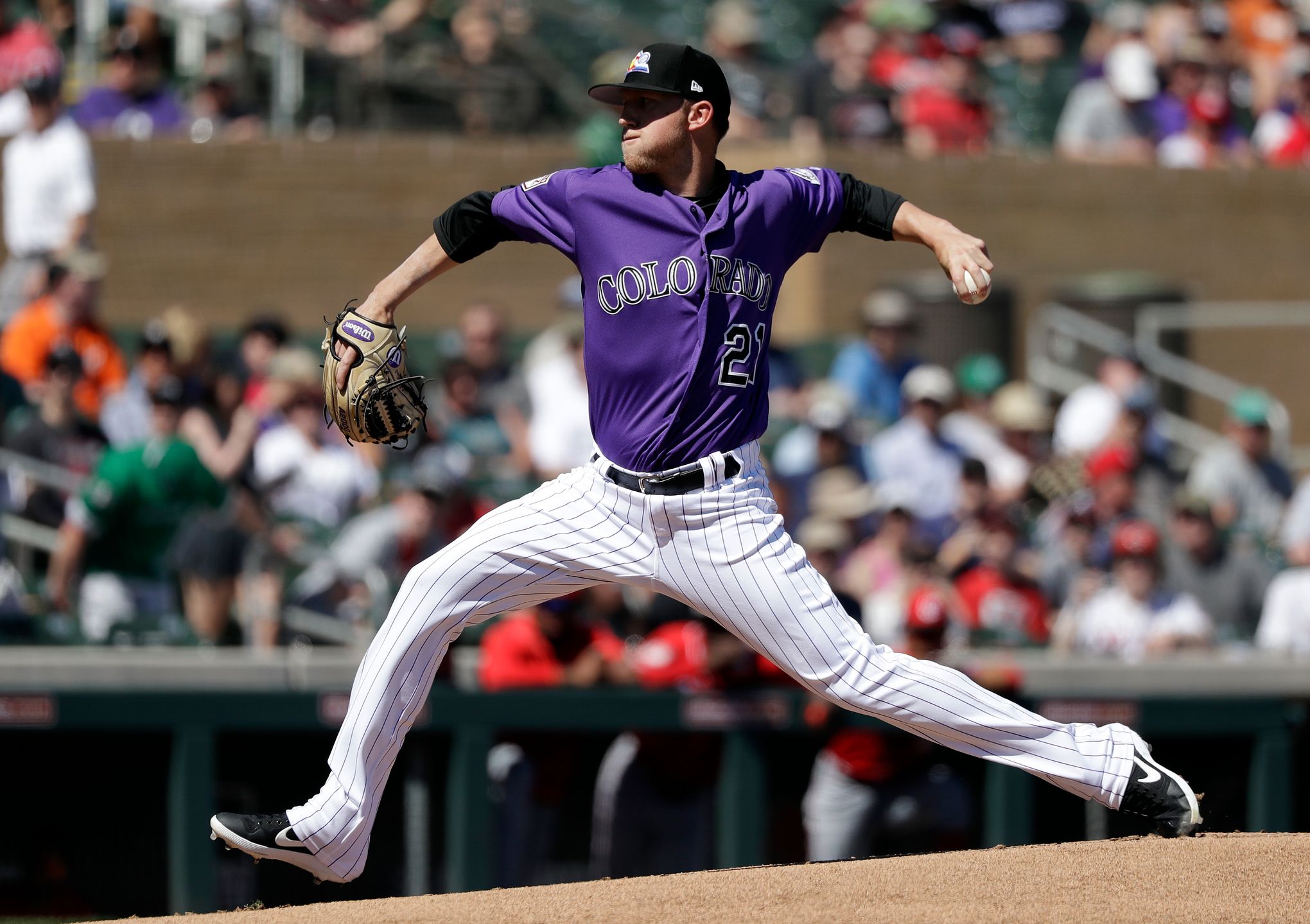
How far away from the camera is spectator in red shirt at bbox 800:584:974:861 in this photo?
7227 millimetres

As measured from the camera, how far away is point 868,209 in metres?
4.53

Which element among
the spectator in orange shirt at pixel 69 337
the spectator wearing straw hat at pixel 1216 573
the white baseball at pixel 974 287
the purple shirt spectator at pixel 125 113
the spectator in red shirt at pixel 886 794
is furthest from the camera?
the purple shirt spectator at pixel 125 113

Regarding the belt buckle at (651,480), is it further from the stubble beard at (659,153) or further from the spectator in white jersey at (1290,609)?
the spectator in white jersey at (1290,609)

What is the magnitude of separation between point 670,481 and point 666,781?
3207 millimetres

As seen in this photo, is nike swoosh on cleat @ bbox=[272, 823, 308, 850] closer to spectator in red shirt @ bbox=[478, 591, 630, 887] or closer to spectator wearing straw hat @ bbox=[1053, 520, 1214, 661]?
spectator in red shirt @ bbox=[478, 591, 630, 887]

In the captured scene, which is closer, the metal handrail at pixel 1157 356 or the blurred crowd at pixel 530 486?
the blurred crowd at pixel 530 486

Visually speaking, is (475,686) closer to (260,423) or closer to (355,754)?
(260,423)

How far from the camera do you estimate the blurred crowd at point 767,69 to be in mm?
11023

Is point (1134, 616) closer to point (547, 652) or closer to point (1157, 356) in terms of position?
point (547, 652)

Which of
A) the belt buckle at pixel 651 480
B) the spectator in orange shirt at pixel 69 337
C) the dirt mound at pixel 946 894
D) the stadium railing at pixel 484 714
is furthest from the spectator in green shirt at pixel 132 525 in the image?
the belt buckle at pixel 651 480

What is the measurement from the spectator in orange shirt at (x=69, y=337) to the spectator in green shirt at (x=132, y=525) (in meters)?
1.03

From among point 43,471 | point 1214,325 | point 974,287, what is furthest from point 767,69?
point 974,287

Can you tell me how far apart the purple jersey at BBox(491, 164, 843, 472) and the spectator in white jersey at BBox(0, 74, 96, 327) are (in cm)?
580

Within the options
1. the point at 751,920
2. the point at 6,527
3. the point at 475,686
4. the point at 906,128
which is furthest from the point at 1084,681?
the point at 906,128
